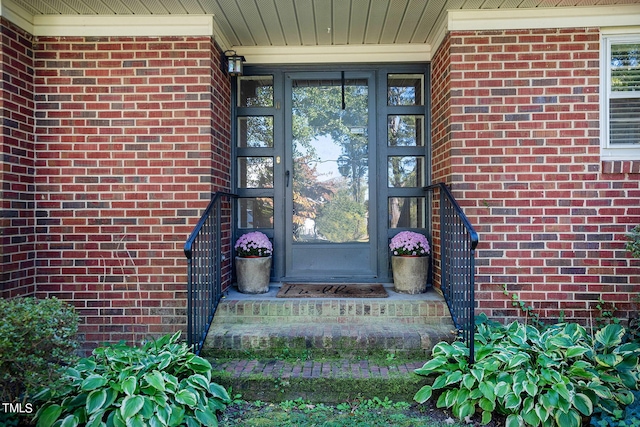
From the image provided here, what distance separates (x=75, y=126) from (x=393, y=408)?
126 inches

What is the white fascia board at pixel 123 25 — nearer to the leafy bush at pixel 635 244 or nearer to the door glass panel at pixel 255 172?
the door glass panel at pixel 255 172

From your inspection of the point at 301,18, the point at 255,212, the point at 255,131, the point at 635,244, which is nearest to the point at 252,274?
the point at 255,212

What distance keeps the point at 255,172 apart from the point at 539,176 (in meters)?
2.51

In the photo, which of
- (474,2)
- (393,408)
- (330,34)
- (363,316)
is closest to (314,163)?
(330,34)

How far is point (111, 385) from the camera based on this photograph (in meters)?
2.29

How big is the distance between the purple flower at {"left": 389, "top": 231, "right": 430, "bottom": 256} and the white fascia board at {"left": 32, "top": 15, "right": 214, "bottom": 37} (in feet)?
7.66

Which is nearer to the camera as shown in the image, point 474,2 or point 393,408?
point 393,408

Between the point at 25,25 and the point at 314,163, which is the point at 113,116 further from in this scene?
the point at 314,163

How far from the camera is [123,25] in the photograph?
132 inches

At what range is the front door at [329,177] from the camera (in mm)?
4012

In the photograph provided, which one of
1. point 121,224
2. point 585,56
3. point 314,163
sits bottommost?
point 121,224

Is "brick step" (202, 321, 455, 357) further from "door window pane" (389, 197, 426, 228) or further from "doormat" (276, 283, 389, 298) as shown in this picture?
"door window pane" (389, 197, 426, 228)

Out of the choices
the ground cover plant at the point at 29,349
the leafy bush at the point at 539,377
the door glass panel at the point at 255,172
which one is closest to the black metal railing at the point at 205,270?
the door glass panel at the point at 255,172

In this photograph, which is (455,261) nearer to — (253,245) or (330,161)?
A: (330,161)
